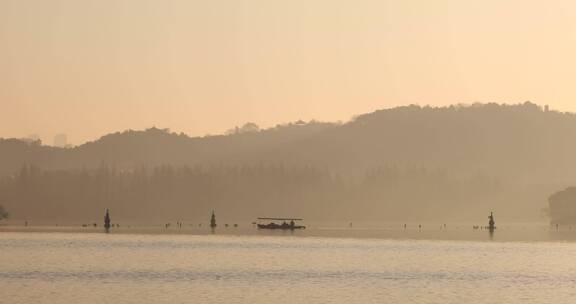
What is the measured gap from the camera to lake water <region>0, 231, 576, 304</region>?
97.0m

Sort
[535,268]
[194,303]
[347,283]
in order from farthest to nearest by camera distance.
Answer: [535,268] < [347,283] < [194,303]

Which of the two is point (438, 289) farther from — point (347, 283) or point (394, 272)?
point (394, 272)

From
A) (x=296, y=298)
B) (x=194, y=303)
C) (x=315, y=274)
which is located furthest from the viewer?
(x=315, y=274)

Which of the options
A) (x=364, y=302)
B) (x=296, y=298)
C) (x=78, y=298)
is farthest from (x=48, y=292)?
(x=364, y=302)

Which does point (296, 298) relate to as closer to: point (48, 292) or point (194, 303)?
point (194, 303)

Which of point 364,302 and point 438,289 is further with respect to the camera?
point 438,289

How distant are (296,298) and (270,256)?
7935 cm

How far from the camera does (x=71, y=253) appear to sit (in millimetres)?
175375

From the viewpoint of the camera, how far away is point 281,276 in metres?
124

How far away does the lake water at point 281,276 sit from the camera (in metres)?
97.0

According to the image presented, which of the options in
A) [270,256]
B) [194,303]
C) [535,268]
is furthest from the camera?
[270,256]

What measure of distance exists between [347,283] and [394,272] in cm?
2015

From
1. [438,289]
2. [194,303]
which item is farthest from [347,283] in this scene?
[194,303]

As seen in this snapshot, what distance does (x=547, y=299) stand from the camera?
97.8m
